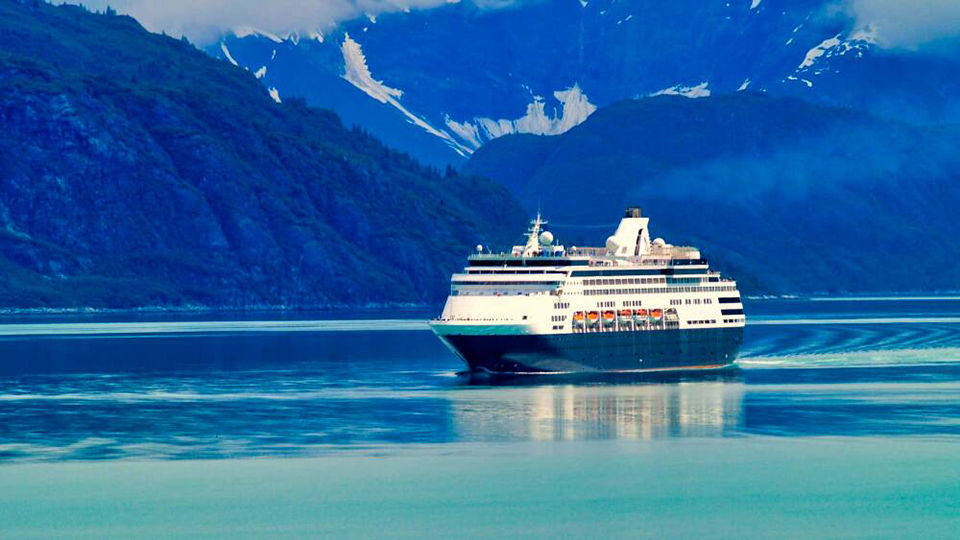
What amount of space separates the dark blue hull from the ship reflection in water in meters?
2.40

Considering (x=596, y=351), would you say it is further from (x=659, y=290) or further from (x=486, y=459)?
(x=486, y=459)

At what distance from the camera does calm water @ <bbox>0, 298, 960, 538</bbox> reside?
312 feet

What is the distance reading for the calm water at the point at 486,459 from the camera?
312 feet

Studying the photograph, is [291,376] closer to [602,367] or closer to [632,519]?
[602,367]

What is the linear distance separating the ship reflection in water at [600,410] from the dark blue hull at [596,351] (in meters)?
2.40

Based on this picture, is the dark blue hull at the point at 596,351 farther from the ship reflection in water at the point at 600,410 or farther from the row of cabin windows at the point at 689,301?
the row of cabin windows at the point at 689,301

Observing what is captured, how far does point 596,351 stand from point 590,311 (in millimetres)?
3716

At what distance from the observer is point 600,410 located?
144m

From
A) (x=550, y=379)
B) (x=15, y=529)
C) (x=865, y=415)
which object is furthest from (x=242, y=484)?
(x=550, y=379)

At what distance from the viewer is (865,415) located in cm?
14050

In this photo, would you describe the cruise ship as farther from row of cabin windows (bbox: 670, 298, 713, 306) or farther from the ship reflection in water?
the ship reflection in water

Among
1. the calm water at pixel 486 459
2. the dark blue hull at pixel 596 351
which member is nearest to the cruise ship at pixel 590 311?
the dark blue hull at pixel 596 351

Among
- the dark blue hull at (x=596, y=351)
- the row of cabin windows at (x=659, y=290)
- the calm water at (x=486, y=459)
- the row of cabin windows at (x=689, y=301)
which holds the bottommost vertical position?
the calm water at (x=486, y=459)

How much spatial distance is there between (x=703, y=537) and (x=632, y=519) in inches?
219
